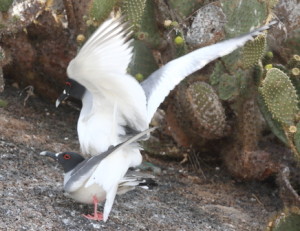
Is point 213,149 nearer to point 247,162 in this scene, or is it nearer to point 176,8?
point 247,162

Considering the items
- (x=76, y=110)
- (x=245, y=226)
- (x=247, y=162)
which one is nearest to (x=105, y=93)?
(x=245, y=226)

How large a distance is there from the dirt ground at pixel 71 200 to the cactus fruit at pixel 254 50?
3.51 ft

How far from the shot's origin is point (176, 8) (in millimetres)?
5125

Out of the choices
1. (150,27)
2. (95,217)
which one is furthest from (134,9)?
(95,217)

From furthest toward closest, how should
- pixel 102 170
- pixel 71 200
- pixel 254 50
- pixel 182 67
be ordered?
pixel 254 50 → pixel 182 67 → pixel 71 200 → pixel 102 170

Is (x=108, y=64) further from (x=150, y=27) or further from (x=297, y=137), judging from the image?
(x=150, y=27)

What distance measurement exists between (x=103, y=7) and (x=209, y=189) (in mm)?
1654

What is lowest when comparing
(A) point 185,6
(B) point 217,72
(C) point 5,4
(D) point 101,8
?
(B) point 217,72

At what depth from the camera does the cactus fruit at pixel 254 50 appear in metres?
4.52

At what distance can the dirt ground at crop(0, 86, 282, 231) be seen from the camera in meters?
3.69

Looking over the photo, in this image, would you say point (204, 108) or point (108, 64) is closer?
point (108, 64)

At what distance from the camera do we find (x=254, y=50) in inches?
181

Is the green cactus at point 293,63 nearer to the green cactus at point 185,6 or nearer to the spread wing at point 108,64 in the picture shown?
the green cactus at point 185,6

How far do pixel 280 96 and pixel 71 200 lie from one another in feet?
5.30
